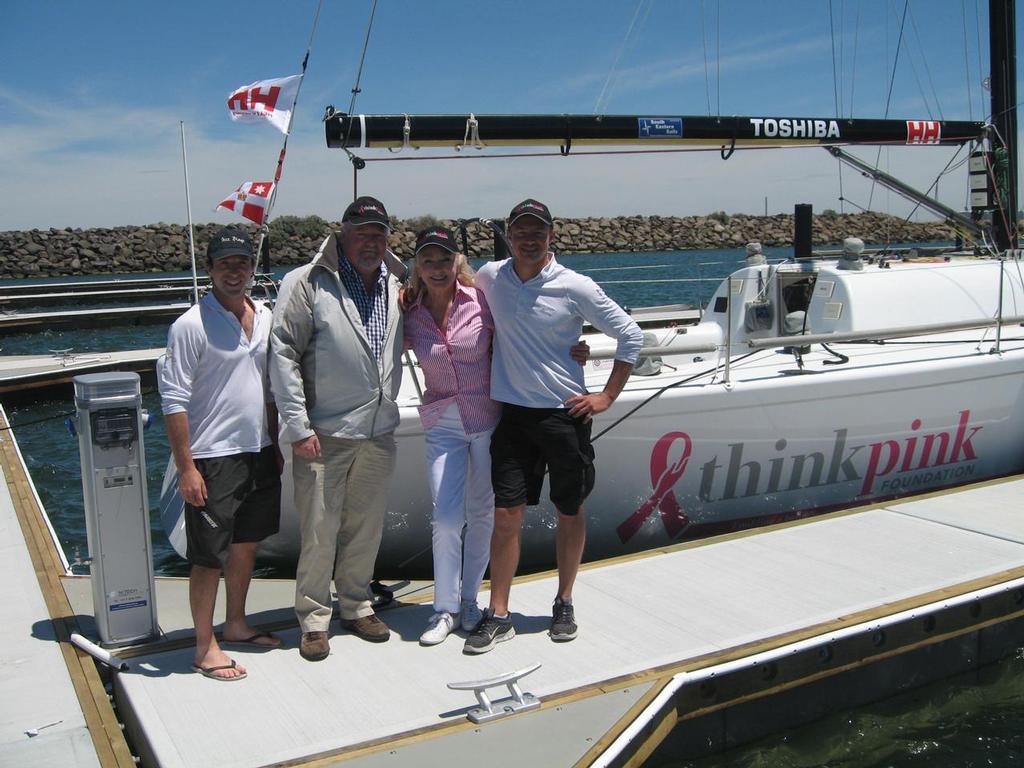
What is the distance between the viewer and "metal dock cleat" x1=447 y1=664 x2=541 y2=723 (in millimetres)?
3436

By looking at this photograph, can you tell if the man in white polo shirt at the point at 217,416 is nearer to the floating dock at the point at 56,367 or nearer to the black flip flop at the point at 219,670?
the black flip flop at the point at 219,670

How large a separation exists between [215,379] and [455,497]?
1.15m

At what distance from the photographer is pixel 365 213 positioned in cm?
389

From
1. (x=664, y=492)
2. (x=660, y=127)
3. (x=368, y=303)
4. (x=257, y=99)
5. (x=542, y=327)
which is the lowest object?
(x=664, y=492)

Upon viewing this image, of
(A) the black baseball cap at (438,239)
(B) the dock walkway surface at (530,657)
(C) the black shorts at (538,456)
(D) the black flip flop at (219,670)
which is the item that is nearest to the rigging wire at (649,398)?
(B) the dock walkway surface at (530,657)

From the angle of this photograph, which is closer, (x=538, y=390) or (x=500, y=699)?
(x=500, y=699)

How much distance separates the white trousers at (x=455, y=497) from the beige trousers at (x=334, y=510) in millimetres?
222

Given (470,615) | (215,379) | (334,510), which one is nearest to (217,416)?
(215,379)

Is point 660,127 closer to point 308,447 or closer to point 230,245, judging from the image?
point 230,245

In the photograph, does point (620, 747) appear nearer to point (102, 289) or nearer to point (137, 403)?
point (137, 403)

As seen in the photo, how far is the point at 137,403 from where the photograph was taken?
3977 mm

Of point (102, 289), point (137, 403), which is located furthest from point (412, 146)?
point (102, 289)

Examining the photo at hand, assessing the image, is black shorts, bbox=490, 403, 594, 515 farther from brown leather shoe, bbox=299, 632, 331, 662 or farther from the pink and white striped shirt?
brown leather shoe, bbox=299, 632, 331, 662

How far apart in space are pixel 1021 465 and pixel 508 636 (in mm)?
5352
